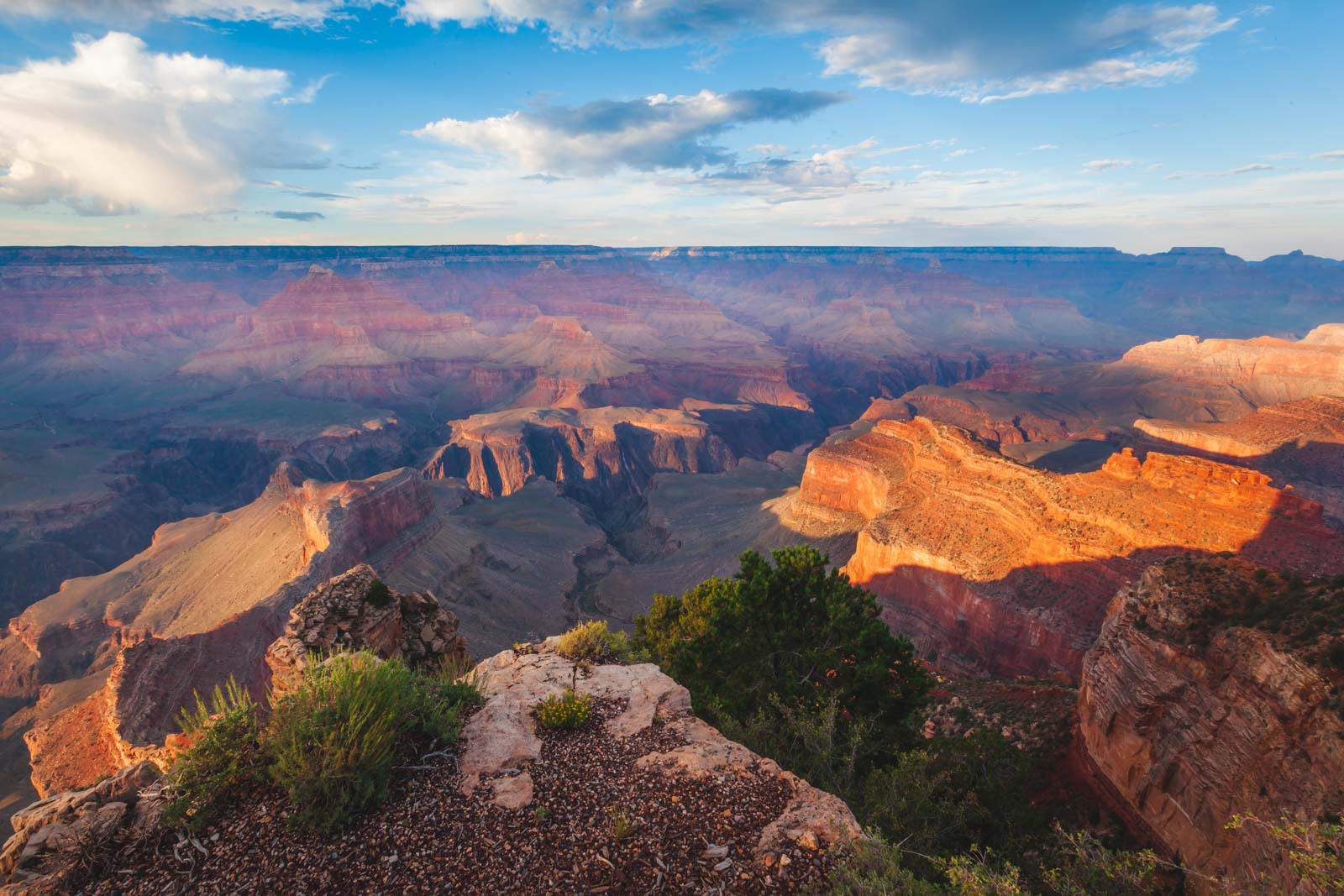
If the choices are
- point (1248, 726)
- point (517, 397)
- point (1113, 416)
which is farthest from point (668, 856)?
point (517, 397)

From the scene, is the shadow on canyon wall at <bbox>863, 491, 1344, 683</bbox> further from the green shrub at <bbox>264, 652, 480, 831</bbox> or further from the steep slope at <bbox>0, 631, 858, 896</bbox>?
the green shrub at <bbox>264, 652, 480, 831</bbox>

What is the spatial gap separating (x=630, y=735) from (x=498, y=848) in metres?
3.29

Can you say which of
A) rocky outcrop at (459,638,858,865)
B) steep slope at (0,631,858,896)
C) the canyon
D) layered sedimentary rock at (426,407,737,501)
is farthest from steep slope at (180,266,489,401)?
steep slope at (0,631,858,896)

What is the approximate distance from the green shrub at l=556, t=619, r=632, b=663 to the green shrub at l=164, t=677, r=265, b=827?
786 cm

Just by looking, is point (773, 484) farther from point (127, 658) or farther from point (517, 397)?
point (517, 397)

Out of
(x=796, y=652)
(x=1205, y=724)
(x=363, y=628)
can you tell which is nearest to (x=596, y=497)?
(x=796, y=652)

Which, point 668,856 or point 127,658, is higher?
point 668,856

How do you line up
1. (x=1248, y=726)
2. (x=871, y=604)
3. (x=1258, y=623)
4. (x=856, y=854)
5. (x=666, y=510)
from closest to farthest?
1. (x=856, y=854)
2. (x=1248, y=726)
3. (x=1258, y=623)
4. (x=871, y=604)
5. (x=666, y=510)

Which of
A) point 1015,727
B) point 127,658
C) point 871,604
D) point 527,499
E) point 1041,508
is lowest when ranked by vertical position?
point 527,499

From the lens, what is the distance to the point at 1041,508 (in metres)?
34.7

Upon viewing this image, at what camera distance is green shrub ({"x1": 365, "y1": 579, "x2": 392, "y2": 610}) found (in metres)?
14.8

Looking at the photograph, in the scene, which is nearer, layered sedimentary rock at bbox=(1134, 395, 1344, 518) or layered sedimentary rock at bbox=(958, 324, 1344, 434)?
layered sedimentary rock at bbox=(1134, 395, 1344, 518)

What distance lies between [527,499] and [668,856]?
7607 centimetres

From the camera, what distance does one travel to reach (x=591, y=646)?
16.1m
